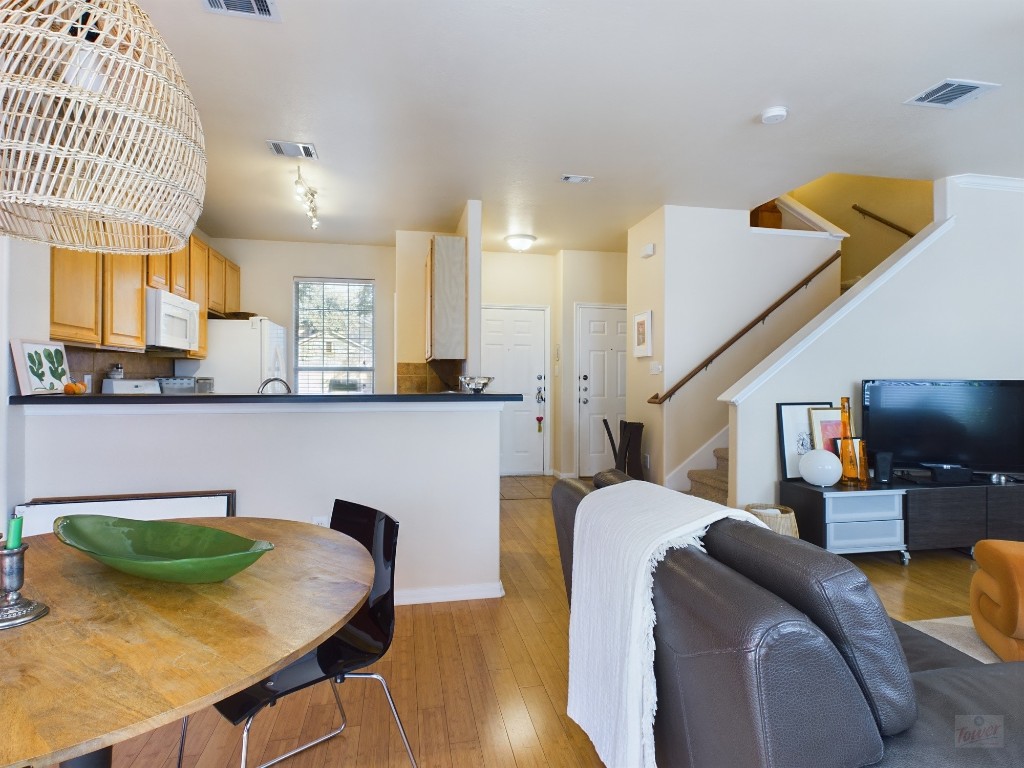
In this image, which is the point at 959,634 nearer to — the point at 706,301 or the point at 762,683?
the point at 762,683

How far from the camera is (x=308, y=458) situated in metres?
2.76

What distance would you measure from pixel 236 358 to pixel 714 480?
4318 mm

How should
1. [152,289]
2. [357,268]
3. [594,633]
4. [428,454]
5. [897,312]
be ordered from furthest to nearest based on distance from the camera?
1. [357,268]
2. [897,312]
3. [152,289]
4. [428,454]
5. [594,633]

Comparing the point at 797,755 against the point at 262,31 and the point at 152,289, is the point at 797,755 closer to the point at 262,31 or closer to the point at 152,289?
the point at 262,31

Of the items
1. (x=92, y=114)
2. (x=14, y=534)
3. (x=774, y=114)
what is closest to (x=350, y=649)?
(x=14, y=534)

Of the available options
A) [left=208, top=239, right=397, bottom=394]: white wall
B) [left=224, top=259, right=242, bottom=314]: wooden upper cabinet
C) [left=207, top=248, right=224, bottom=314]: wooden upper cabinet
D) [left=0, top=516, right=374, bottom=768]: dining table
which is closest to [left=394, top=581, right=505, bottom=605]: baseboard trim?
[left=0, top=516, right=374, bottom=768]: dining table

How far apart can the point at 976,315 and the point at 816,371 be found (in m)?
1.44

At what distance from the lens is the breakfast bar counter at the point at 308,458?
8.19ft

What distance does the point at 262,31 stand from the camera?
2314 mm

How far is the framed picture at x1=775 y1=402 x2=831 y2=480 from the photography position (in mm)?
3803

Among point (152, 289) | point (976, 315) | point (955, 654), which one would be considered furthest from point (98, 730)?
point (976, 315)

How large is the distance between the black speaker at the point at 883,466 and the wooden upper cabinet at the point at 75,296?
484 cm
